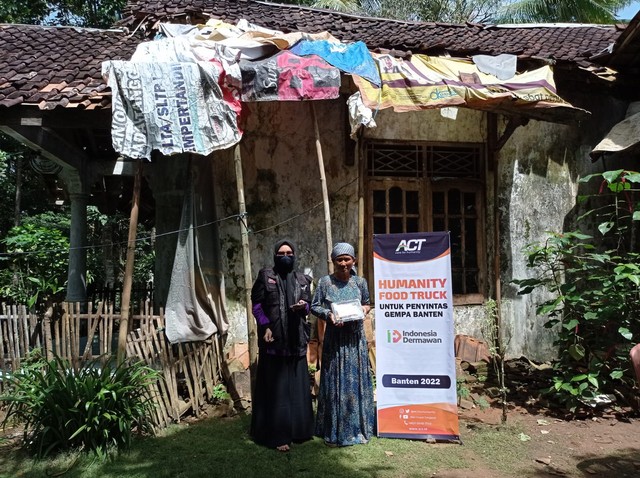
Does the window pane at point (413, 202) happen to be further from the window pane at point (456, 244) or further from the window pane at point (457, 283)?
the window pane at point (457, 283)

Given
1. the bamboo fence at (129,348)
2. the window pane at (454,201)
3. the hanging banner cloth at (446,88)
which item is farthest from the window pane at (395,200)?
the bamboo fence at (129,348)

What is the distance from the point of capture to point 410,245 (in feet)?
14.4

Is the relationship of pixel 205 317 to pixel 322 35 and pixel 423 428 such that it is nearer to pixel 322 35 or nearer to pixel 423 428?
pixel 423 428

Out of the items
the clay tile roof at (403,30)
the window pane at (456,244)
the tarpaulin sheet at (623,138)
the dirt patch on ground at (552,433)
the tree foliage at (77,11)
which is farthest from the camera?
the tree foliage at (77,11)

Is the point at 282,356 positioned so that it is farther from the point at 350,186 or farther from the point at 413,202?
the point at 413,202

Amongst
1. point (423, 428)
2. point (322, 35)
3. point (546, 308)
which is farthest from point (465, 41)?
point (423, 428)

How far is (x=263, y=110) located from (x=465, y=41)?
3.19 metres

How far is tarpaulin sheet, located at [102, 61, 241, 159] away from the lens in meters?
4.66

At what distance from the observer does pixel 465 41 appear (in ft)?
23.9

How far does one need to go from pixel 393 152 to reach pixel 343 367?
3.58m

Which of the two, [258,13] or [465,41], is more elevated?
[258,13]

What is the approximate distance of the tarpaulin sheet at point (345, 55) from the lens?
529cm

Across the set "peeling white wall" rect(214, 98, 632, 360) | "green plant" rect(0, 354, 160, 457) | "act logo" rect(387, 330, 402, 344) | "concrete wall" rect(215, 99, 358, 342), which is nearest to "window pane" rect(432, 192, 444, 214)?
"peeling white wall" rect(214, 98, 632, 360)

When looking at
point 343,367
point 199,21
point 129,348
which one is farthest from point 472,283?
point 199,21
